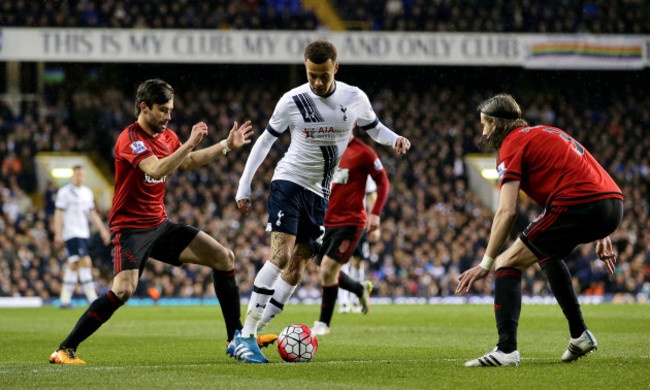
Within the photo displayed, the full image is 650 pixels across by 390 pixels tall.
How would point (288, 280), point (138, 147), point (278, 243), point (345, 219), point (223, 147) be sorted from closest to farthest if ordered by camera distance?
point (138, 147) < point (223, 147) < point (278, 243) < point (288, 280) < point (345, 219)

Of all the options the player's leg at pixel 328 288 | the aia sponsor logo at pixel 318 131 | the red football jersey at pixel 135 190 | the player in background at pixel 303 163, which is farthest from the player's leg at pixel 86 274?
the aia sponsor logo at pixel 318 131

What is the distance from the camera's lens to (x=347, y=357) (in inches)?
314

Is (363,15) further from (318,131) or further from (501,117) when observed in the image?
(501,117)

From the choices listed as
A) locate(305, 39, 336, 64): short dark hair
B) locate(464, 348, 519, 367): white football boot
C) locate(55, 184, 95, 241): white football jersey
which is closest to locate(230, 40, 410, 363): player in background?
locate(305, 39, 336, 64): short dark hair

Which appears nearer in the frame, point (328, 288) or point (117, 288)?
point (117, 288)

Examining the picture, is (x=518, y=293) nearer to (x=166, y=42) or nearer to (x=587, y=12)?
(x=166, y=42)

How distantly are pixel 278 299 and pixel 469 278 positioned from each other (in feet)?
8.02

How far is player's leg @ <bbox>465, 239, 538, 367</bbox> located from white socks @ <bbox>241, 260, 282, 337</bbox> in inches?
71.7

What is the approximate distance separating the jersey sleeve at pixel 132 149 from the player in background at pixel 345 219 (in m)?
3.94

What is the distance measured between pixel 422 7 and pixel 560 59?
5.05 m

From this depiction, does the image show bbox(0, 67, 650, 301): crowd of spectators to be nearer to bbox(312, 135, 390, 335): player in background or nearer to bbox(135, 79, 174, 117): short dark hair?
bbox(312, 135, 390, 335): player in background

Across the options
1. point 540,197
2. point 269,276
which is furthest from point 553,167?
point 269,276

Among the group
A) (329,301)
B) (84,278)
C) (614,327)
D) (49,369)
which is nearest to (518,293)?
(49,369)

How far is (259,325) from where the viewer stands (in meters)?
8.39
